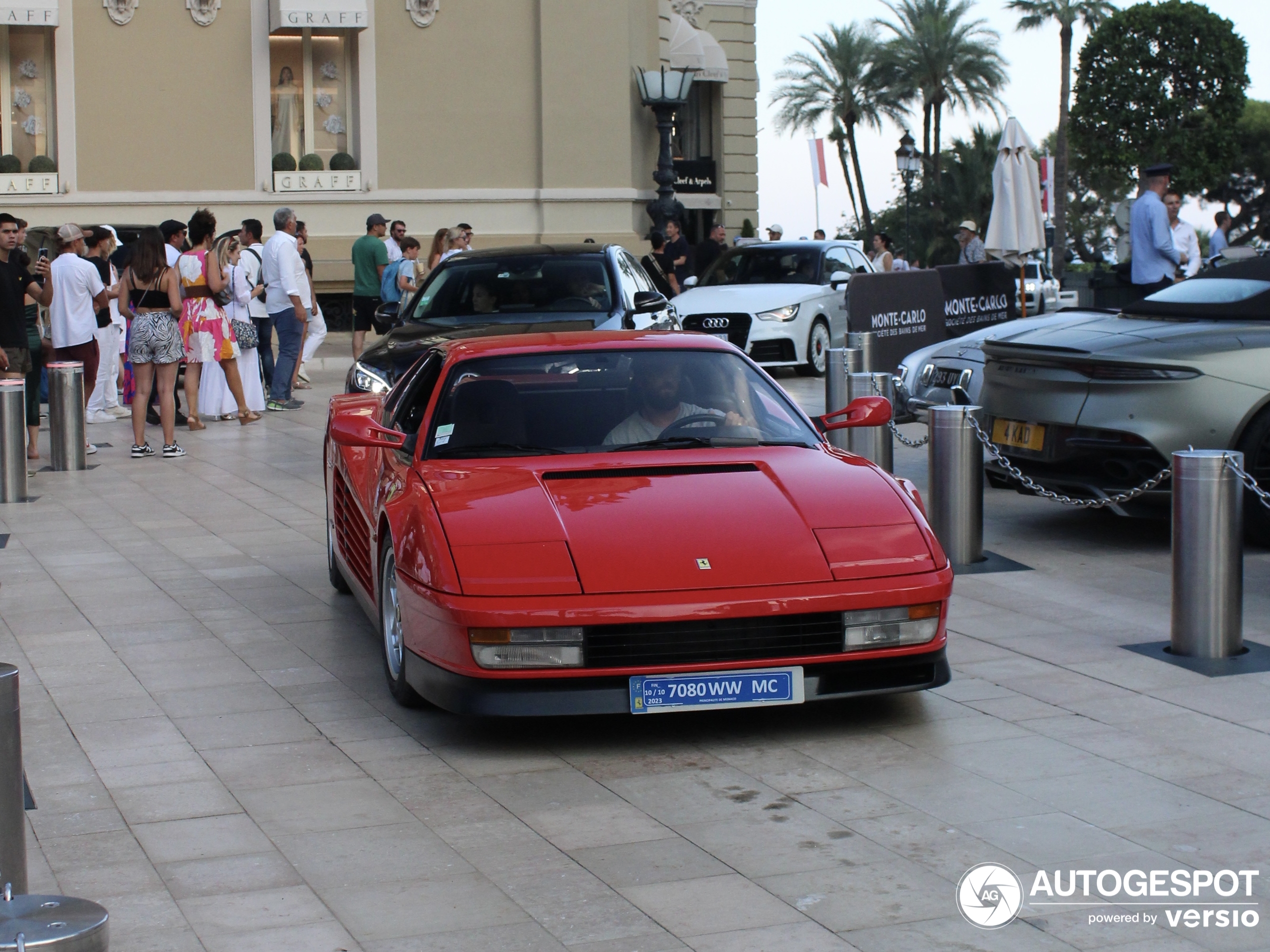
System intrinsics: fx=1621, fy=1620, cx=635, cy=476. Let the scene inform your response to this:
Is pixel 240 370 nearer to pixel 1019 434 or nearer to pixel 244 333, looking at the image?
pixel 244 333

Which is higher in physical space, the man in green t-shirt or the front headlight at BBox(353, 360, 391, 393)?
the man in green t-shirt

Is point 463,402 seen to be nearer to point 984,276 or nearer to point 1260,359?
point 1260,359

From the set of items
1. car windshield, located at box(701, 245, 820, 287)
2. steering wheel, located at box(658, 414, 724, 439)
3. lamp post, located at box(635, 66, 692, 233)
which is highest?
lamp post, located at box(635, 66, 692, 233)

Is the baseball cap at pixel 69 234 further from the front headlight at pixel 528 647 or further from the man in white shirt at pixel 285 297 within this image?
the front headlight at pixel 528 647

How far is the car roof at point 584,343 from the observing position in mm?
6562

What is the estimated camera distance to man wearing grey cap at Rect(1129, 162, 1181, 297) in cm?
1354

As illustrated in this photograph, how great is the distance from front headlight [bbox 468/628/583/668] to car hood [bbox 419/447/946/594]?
0.13 metres

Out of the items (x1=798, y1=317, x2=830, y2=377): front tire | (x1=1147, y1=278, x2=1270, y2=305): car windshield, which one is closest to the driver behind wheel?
(x1=1147, y1=278, x2=1270, y2=305): car windshield

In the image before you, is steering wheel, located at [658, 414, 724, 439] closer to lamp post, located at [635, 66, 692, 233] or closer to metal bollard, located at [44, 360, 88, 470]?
metal bollard, located at [44, 360, 88, 470]

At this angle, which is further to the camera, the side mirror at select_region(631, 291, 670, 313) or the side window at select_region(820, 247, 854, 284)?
the side window at select_region(820, 247, 854, 284)

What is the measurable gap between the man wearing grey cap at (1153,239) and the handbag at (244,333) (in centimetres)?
822

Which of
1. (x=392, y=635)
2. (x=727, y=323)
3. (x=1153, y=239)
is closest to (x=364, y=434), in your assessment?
(x=392, y=635)

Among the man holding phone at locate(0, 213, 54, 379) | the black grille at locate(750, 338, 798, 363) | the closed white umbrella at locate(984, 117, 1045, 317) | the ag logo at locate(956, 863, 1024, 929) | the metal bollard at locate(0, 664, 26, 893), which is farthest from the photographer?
the black grille at locate(750, 338, 798, 363)

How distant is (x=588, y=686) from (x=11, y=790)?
6.53 ft
